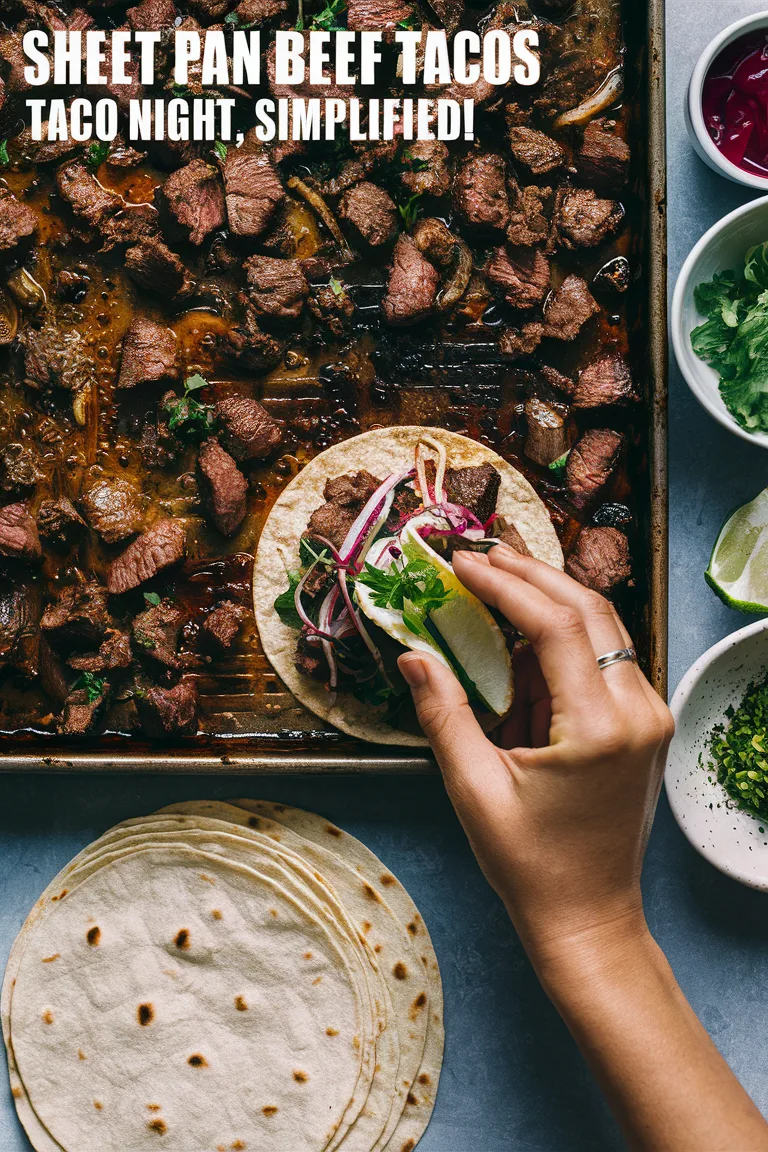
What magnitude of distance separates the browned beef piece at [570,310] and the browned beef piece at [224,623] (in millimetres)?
1858

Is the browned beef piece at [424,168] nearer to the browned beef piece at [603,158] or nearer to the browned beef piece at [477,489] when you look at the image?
the browned beef piece at [603,158]

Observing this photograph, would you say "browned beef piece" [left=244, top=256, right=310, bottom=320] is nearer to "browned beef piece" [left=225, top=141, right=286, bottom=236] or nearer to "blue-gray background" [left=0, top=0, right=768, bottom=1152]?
"browned beef piece" [left=225, top=141, right=286, bottom=236]

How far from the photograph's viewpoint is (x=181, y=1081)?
399 centimetres

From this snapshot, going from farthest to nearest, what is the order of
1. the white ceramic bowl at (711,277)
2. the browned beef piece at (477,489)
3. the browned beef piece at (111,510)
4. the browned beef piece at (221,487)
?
the browned beef piece at (111,510), the browned beef piece at (221,487), the browned beef piece at (477,489), the white ceramic bowl at (711,277)

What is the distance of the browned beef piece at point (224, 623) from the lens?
13.2 feet

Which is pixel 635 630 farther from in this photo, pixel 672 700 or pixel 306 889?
pixel 306 889

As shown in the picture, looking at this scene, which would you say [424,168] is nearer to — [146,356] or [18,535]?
[146,356]

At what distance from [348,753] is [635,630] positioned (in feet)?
4.46

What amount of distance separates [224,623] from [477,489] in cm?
125

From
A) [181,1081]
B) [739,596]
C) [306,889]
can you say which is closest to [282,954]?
[306,889]

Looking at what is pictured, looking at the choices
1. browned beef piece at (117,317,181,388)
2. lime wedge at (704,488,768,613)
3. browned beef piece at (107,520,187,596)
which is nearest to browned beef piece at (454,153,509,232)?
browned beef piece at (117,317,181,388)

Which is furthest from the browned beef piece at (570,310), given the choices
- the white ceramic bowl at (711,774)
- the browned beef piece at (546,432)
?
the white ceramic bowl at (711,774)

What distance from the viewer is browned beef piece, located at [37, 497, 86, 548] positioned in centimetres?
410

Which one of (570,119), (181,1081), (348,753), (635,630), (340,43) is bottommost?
(181,1081)
